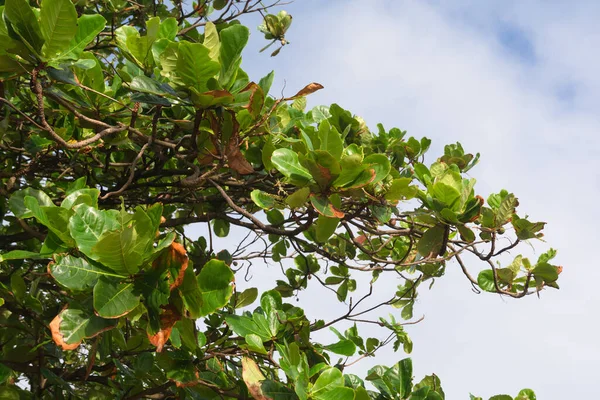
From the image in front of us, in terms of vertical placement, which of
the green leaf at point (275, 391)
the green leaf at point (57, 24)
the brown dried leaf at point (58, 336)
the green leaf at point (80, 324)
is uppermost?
the green leaf at point (57, 24)

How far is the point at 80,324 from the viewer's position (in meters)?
1.71

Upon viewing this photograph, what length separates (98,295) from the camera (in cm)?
166

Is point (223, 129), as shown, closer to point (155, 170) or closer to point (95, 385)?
point (155, 170)

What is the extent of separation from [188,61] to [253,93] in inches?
10.7

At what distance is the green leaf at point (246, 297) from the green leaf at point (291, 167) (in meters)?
1.05

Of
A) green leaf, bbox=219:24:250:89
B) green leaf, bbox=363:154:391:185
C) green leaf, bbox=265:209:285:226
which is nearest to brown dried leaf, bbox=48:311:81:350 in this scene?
green leaf, bbox=219:24:250:89

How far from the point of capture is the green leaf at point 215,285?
1812mm

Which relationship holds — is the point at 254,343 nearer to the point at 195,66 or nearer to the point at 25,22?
the point at 195,66

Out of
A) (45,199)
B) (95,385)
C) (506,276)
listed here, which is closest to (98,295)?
(45,199)

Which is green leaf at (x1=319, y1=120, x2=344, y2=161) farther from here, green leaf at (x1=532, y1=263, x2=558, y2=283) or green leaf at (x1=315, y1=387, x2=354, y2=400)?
green leaf at (x1=532, y1=263, x2=558, y2=283)

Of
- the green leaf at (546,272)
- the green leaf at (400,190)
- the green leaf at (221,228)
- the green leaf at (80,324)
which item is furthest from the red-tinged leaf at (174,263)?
the green leaf at (221,228)

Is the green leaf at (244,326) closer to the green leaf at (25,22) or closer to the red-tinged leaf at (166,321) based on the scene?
the red-tinged leaf at (166,321)

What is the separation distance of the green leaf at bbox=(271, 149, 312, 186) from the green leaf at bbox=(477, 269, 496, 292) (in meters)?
1.13

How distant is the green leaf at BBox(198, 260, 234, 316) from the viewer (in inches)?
71.4
